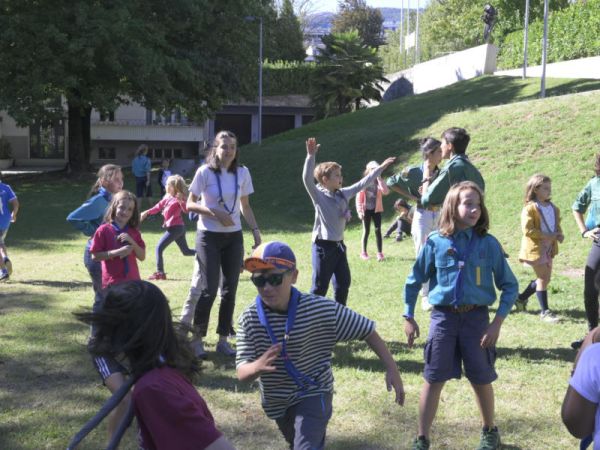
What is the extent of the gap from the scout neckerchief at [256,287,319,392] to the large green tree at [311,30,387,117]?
40876 mm

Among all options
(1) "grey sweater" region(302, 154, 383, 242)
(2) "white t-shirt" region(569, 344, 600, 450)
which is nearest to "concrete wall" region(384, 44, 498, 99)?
(1) "grey sweater" region(302, 154, 383, 242)

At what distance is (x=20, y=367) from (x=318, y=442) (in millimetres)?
4068

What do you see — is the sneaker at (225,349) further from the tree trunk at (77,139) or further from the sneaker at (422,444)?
the tree trunk at (77,139)

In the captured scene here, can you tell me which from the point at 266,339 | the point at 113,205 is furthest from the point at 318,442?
the point at 113,205

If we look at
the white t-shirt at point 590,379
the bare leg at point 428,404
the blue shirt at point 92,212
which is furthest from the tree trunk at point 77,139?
the white t-shirt at point 590,379

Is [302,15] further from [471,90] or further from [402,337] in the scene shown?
[402,337]

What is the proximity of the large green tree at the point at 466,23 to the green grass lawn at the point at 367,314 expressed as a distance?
893 inches

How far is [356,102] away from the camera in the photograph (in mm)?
44906

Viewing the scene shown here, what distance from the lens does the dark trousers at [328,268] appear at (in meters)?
6.75

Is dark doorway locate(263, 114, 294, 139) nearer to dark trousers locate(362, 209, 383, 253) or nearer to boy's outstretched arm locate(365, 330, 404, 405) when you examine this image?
dark trousers locate(362, 209, 383, 253)

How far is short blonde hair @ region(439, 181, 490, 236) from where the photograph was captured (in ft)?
A: 14.8

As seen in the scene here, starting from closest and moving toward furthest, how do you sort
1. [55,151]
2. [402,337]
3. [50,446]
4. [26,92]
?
[50,446] < [402,337] < [26,92] < [55,151]

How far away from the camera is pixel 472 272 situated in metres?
4.50

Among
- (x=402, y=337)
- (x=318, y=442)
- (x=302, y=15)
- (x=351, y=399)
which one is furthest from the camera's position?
(x=302, y=15)
